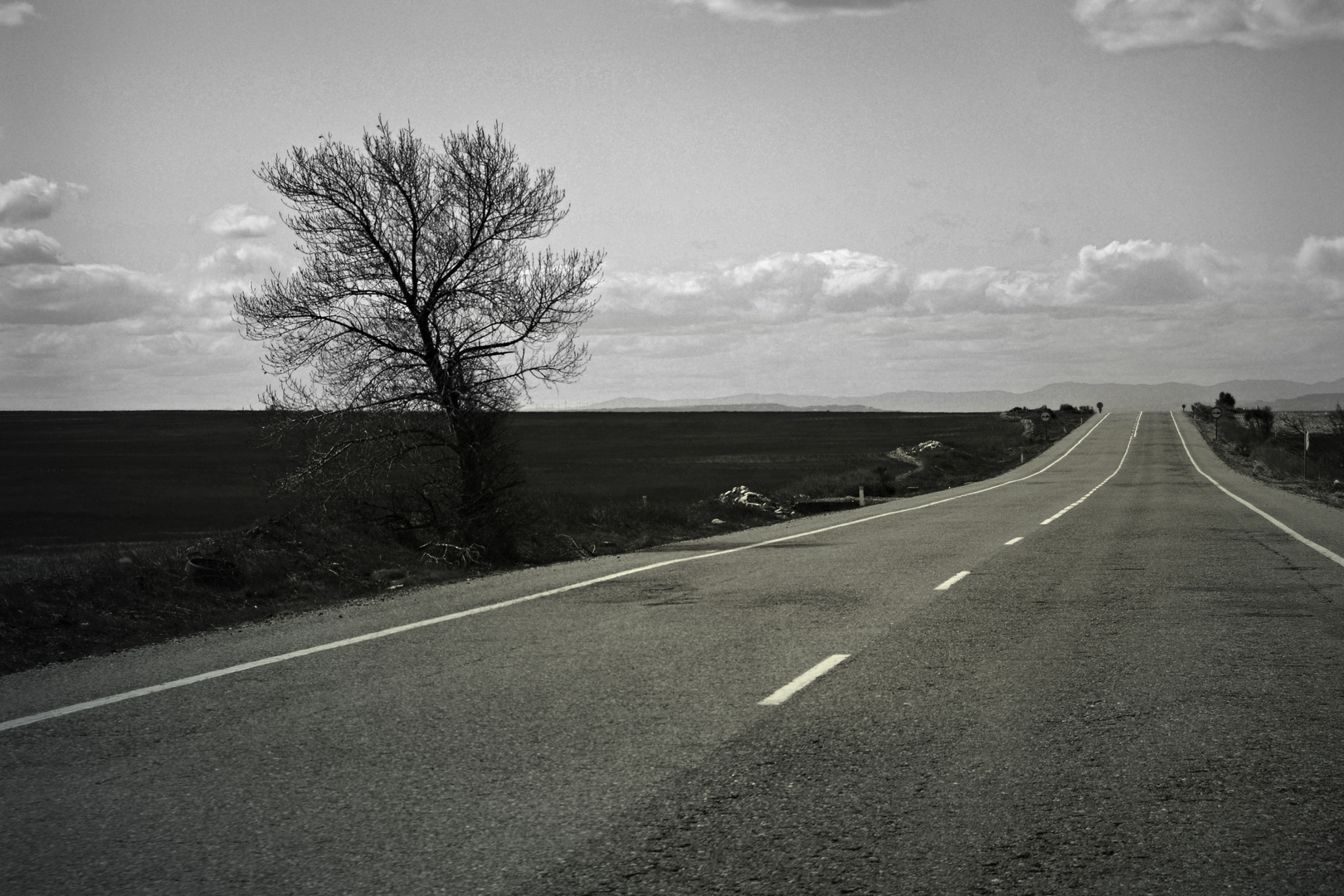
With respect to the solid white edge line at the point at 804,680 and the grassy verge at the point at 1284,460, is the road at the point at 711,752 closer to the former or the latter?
the solid white edge line at the point at 804,680

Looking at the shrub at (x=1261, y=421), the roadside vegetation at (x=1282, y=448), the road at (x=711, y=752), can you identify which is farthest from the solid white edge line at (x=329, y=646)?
the shrub at (x=1261, y=421)

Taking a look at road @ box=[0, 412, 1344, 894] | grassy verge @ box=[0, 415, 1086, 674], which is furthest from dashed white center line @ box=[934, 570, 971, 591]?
grassy verge @ box=[0, 415, 1086, 674]

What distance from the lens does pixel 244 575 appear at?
559 inches

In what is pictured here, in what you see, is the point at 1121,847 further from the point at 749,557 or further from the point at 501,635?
the point at 749,557

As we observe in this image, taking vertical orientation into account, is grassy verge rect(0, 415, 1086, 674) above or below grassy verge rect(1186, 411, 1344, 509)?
above

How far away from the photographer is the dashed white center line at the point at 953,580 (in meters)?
12.2

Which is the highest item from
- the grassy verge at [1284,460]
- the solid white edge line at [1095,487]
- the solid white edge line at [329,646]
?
the solid white edge line at [329,646]

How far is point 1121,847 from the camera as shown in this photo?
4324 millimetres

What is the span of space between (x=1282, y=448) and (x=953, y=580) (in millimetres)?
67234

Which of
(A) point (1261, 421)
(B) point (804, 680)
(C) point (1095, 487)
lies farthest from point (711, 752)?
(A) point (1261, 421)

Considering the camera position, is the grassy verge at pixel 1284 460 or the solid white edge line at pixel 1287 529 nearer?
the solid white edge line at pixel 1287 529

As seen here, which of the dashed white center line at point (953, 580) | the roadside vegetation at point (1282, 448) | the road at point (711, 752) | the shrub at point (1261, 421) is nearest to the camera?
the road at point (711, 752)

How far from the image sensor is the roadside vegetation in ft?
132

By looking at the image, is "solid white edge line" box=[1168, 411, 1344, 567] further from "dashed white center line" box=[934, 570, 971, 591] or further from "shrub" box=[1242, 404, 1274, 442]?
"shrub" box=[1242, 404, 1274, 442]
